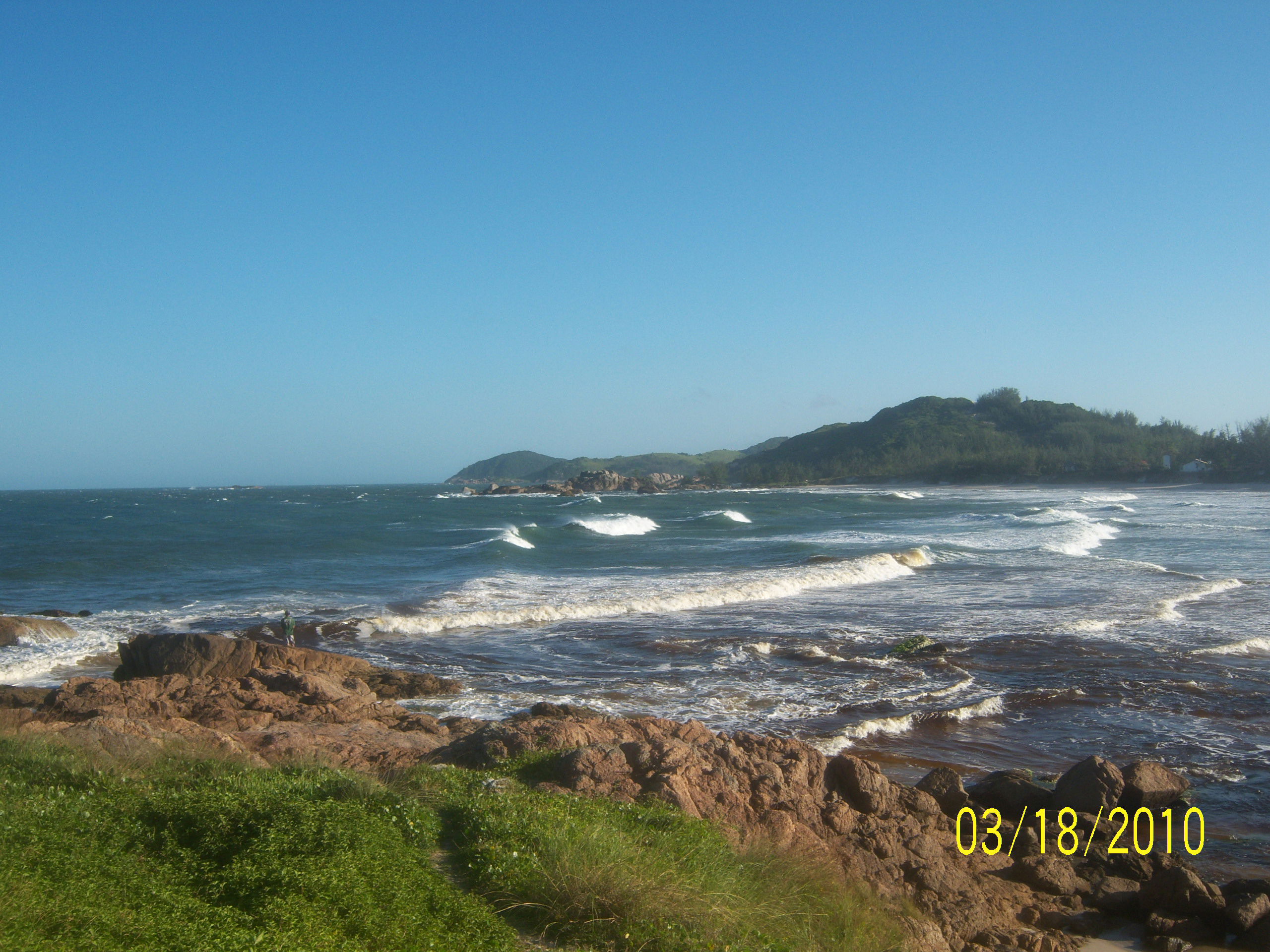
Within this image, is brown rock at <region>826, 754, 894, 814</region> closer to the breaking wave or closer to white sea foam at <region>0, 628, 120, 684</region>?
the breaking wave

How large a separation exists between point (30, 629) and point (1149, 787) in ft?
61.5

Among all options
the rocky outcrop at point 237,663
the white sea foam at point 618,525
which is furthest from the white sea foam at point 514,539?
the rocky outcrop at point 237,663

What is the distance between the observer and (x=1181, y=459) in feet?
322

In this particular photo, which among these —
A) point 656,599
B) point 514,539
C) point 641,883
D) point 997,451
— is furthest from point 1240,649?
point 997,451

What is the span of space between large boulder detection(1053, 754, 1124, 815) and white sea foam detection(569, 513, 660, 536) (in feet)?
127

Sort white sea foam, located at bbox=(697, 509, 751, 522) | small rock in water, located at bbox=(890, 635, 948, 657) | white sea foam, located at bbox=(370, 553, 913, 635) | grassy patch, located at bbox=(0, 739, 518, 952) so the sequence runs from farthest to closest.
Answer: white sea foam, located at bbox=(697, 509, 751, 522) < white sea foam, located at bbox=(370, 553, 913, 635) < small rock in water, located at bbox=(890, 635, 948, 657) < grassy patch, located at bbox=(0, 739, 518, 952)

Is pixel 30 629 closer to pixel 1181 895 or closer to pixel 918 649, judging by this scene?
pixel 918 649

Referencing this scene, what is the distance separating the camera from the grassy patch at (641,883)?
4438 mm

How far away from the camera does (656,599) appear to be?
69.0 feet

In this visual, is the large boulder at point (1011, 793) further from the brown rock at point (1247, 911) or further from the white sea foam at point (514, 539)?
the white sea foam at point (514, 539)

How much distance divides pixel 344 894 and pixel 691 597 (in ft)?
57.1

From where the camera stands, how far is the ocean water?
10.6 m

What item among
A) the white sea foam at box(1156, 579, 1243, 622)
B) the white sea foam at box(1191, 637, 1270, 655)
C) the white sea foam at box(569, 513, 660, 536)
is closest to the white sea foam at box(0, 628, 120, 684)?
the white sea foam at box(1191, 637, 1270, 655)

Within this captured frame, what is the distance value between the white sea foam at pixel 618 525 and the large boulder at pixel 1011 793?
38183 millimetres
